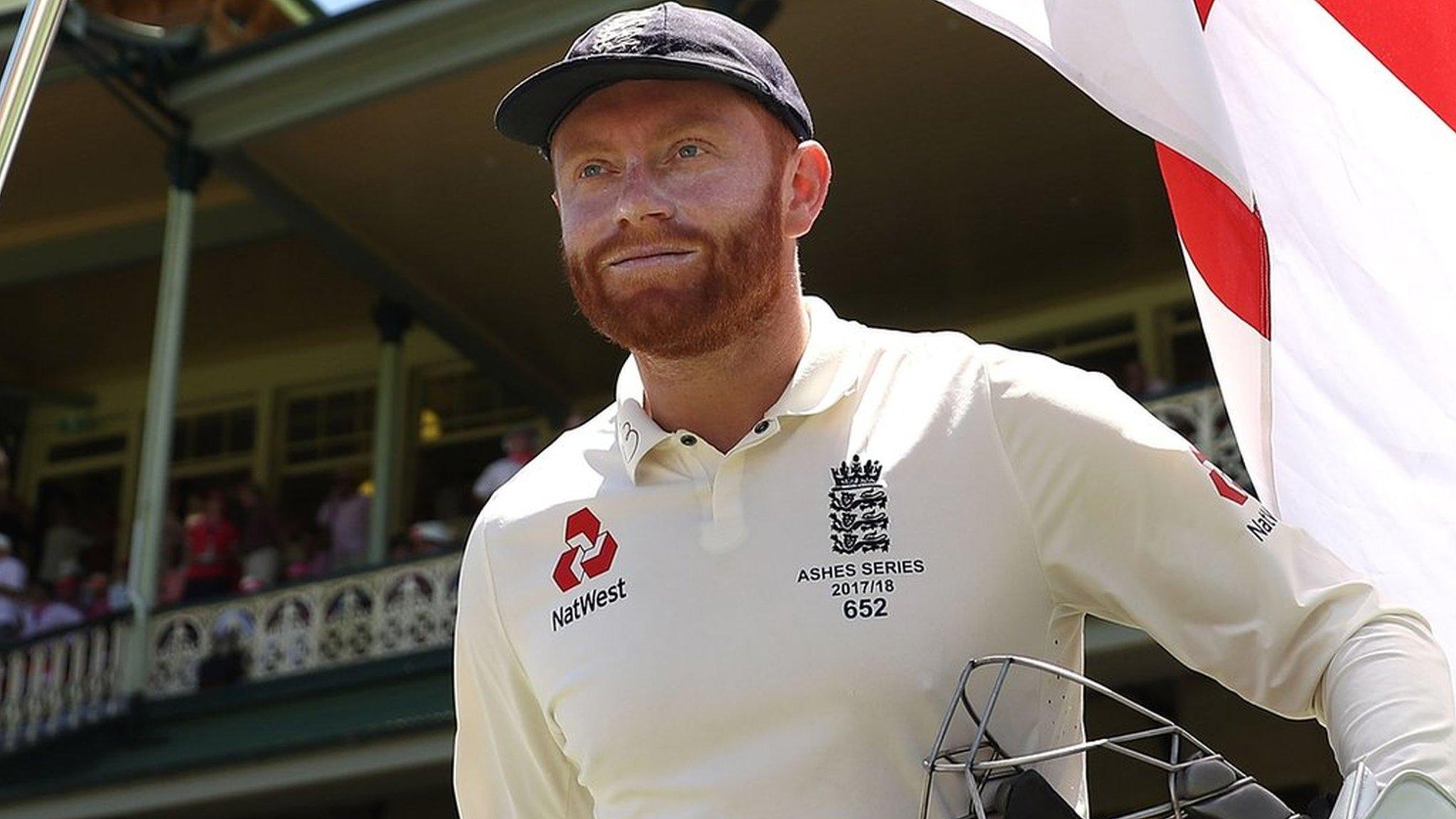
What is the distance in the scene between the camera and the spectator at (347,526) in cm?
1505

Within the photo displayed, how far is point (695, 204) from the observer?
2.04 m

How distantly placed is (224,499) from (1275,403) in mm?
13686

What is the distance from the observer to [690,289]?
2.04 meters

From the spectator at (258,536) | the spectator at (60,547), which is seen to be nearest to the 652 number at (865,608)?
the spectator at (258,536)

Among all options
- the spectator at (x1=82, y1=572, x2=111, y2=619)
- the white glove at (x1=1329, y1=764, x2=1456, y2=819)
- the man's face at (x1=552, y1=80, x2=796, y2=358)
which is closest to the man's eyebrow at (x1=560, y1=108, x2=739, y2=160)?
the man's face at (x1=552, y1=80, x2=796, y2=358)

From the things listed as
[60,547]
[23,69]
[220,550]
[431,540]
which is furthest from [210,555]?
[23,69]

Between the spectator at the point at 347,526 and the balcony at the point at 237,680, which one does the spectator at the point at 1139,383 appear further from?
the spectator at the point at 347,526

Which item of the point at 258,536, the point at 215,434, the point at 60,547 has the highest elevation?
the point at 215,434

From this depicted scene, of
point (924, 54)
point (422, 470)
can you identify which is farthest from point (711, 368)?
point (422, 470)

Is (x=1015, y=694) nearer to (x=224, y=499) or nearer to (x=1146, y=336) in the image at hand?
(x=1146, y=336)

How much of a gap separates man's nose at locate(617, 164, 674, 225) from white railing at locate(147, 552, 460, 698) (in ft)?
35.3

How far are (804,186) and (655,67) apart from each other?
0.75 feet

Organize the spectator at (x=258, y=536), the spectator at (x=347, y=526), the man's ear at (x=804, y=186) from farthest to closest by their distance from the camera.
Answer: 1. the spectator at (x=347, y=526)
2. the spectator at (x=258, y=536)
3. the man's ear at (x=804, y=186)

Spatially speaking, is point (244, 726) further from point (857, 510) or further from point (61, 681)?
point (857, 510)
